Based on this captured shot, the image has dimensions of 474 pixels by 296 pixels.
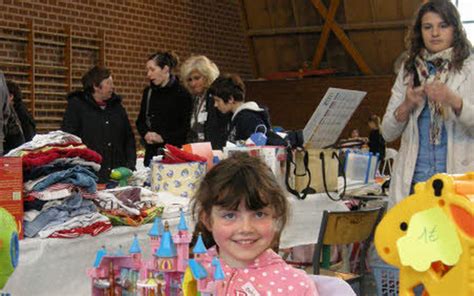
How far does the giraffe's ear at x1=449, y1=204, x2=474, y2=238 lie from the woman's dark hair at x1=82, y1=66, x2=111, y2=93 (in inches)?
140

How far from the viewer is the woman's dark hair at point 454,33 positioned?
303cm

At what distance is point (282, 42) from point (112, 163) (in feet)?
25.0

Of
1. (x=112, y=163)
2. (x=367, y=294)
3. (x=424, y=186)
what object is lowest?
(x=367, y=294)

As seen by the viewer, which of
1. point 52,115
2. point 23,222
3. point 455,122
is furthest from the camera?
point 52,115

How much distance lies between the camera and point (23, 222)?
278 centimetres

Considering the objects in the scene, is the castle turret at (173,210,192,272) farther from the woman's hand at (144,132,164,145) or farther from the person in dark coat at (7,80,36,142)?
the person in dark coat at (7,80,36,142)

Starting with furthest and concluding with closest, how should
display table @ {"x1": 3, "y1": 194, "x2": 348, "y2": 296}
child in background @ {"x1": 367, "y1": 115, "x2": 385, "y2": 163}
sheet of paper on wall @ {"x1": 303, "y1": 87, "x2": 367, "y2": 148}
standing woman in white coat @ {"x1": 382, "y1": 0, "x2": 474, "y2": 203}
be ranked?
child in background @ {"x1": 367, "y1": 115, "x2": 385, "y2": 163}
sheet of paper on wall @ {"x1": 303, "y1": 87, "x2": 367, "y2": 148}
standing woman in white coat @ {"x1": 382, "y1": 0, "x2": 474, "y2": 203}
display table @ {"x1": 3, "y1": 194, "x2": 348, "y2": 296}

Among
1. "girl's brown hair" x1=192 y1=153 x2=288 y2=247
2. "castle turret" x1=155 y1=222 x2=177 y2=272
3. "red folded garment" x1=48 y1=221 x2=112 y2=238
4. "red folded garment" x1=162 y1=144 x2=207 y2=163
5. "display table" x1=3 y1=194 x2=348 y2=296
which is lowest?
"display table" x1=3 y1=194 x2=348 y2=296

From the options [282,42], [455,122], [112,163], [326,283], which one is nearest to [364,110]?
[282,42]

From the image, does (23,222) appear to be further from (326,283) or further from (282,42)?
(282,42)

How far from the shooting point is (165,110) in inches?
202

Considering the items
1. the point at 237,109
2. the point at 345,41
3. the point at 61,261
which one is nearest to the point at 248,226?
the point at 61,261

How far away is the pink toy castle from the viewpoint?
5.82 ft

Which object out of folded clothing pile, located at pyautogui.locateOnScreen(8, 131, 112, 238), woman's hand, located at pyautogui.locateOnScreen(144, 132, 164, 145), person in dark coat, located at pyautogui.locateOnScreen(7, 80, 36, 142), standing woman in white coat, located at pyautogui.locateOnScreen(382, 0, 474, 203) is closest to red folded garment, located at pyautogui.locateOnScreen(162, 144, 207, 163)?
folded clothing pile, located at pyautogui.locateOnScreen(8, 131, 112, 238)
